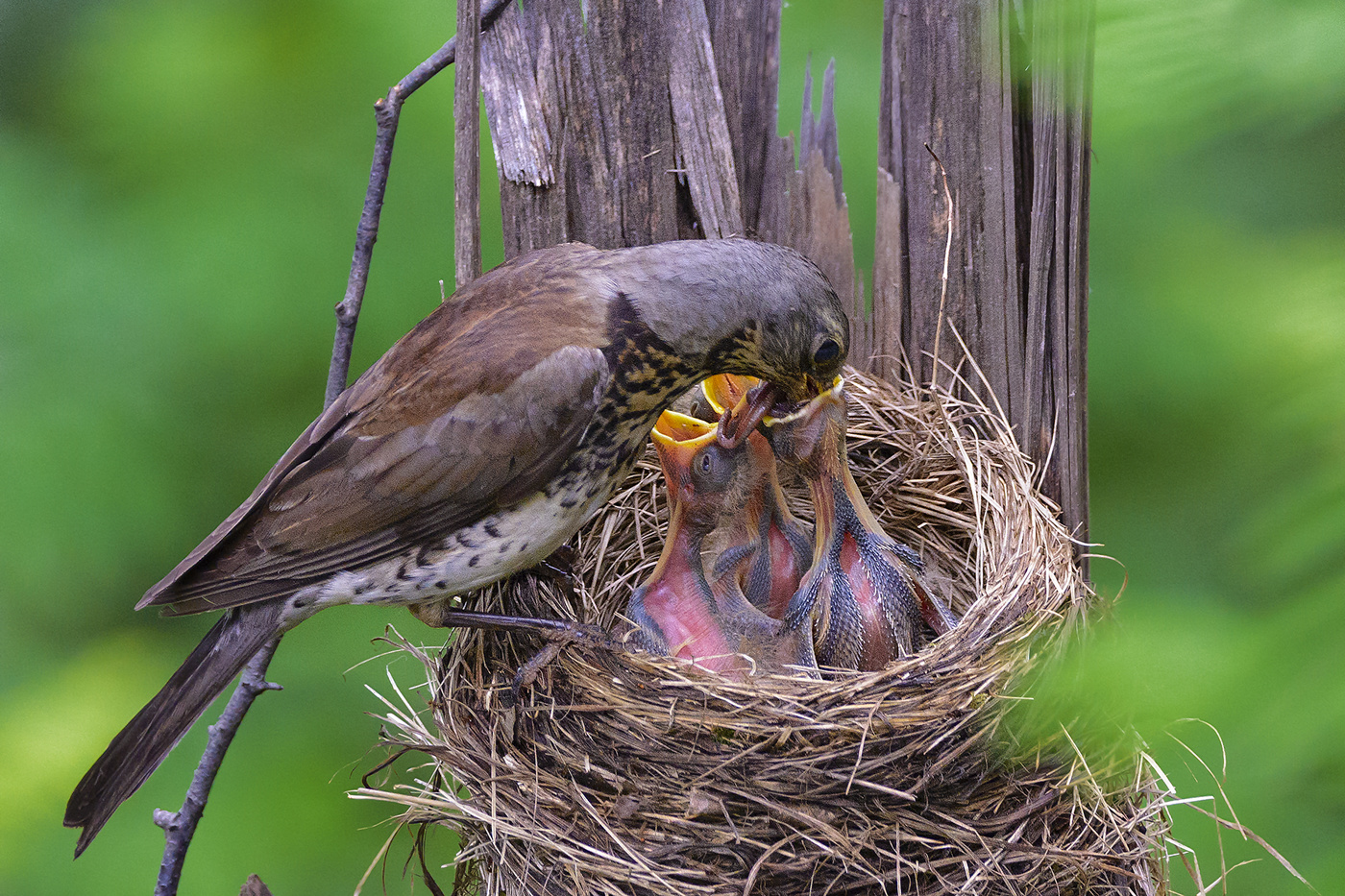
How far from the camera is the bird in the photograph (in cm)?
219

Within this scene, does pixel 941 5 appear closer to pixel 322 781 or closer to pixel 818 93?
pixel 818 93

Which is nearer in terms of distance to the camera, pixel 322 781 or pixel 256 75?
pixel 256 75

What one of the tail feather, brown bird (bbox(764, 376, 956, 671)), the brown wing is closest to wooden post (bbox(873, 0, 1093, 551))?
brown bird (bbox(764, 376, 956, 671))

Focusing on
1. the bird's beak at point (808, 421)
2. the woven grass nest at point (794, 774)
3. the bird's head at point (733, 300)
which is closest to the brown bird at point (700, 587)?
the bird's beak at point (808, 421)

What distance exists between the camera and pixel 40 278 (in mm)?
2178

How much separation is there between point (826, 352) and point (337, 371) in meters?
1.08

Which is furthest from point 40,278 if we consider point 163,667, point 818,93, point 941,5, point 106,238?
point 941,5

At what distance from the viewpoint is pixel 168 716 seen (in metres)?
2.12

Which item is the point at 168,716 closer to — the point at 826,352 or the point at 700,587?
the point at 700,587

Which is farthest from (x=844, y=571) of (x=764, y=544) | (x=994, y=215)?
(x=994, y=215)

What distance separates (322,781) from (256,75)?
61.9 inches

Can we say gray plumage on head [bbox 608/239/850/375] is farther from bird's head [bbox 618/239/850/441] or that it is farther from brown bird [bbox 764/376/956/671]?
brown bird [bbox 764/376/956/671]

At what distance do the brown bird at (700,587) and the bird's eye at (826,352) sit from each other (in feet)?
1.45

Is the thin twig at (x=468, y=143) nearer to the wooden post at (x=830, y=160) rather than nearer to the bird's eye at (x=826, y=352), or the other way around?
the wooden post at (x=830, y=160)
